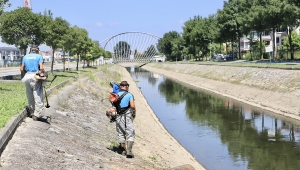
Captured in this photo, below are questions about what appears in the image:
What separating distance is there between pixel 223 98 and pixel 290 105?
42.8ft

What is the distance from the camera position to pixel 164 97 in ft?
171

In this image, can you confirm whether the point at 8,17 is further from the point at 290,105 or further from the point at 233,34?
the point at 233,34

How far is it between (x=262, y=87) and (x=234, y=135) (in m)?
20.0

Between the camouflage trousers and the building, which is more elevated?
the building

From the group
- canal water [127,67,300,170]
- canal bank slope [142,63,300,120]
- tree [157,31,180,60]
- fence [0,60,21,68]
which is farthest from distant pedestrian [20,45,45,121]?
tree [157,31,180,60]

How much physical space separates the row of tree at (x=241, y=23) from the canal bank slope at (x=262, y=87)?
823cm

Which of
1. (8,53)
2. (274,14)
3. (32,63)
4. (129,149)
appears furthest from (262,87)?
(8,53)

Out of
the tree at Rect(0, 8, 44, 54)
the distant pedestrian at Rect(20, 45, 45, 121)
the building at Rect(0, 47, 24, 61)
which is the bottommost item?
the distant pedestrian at Rect(20, 45, 45, 121)

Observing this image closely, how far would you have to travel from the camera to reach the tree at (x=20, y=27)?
35.5m

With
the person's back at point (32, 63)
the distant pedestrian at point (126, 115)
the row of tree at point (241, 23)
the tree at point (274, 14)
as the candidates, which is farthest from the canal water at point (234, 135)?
the tree at point (274, 14)

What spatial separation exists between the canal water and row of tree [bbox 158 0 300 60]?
20.2 m

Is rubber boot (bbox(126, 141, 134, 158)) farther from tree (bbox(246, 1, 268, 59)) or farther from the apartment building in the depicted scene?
the apartment building

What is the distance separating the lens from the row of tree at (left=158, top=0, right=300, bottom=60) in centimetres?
5556

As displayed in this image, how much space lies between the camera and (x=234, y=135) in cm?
2545
